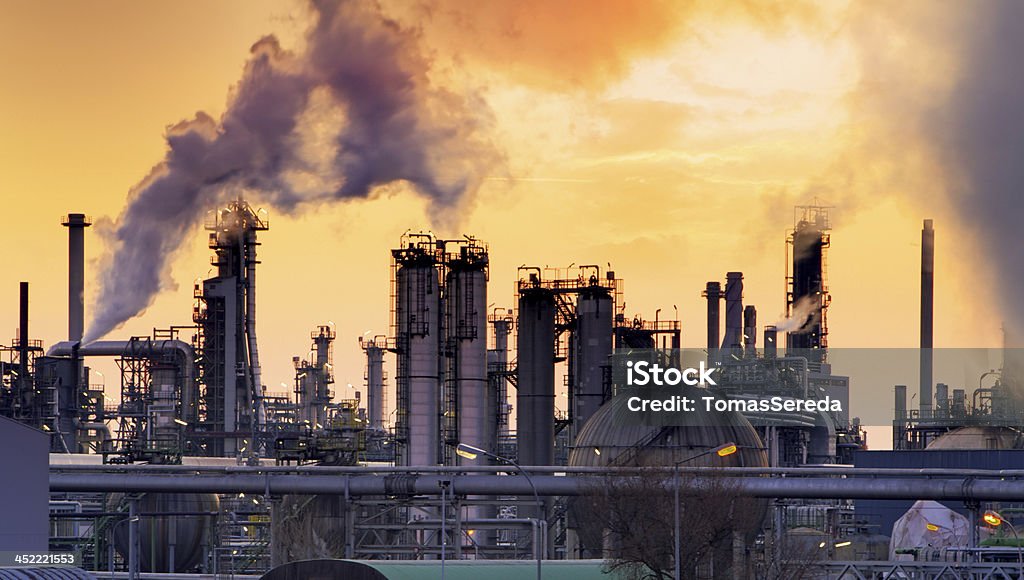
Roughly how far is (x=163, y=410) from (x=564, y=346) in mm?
19278

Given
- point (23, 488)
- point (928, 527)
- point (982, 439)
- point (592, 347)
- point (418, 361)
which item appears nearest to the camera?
point (23, 488)

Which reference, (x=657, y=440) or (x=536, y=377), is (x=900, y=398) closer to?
(x=536, y=377)

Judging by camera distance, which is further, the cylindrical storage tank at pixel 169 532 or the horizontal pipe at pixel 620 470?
the cylindrical storage tank at pixel 169 532

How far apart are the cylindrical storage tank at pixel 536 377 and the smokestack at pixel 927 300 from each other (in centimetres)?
2421

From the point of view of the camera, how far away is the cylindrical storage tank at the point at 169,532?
65688mm

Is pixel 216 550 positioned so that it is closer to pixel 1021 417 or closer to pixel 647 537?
pixel 647 537

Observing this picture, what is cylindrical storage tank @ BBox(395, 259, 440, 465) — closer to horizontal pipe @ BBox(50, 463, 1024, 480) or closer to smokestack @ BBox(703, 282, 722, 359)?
horizontal pipe @ BBox(50, 463, 1024, 480)

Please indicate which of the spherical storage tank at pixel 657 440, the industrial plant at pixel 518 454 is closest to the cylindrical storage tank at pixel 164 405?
the industrial plant at pixel 518 454

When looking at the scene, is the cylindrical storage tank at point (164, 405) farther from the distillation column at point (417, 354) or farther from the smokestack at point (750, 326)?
the smokestack at point (750, 326)

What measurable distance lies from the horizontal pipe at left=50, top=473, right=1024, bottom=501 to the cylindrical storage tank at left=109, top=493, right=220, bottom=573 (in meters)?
8.04

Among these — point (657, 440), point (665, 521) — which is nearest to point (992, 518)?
point (657, 440)

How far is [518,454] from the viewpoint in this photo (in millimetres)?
74562

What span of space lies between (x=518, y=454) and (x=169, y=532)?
1614 centimetres

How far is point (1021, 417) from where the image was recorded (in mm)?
83250
